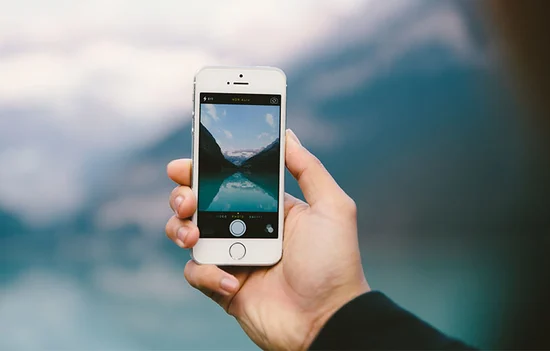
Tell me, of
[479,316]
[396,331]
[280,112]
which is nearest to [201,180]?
[280,112]

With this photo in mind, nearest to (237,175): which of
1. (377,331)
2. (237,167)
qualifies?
(237,167)

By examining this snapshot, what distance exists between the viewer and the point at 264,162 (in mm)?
1292

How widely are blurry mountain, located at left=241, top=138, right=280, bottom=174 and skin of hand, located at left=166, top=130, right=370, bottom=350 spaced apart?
0.03 metres

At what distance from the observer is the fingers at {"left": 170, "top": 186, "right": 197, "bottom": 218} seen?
1.24 meters

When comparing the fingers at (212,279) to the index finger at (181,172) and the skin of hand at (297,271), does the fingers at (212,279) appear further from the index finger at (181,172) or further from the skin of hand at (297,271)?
the index finger at (181,172)

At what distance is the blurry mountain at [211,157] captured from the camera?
4.22 feet

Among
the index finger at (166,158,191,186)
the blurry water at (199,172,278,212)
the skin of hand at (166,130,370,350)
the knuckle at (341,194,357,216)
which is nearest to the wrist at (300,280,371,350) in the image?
the skin of hand at (166,130,370,350)

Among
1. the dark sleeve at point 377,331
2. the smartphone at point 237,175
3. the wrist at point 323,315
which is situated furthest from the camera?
the smartphone at point 237,175

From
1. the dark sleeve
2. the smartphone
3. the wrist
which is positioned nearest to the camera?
the dark sleeve

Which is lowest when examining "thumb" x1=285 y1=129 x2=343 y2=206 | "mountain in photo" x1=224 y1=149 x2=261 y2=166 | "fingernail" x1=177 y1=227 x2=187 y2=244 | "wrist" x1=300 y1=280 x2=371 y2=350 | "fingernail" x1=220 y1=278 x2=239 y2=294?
"wrist" x1=300 y1=280 x2=371 y2=350

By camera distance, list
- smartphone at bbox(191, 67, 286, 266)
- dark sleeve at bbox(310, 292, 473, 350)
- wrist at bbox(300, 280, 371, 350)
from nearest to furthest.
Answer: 1. dark sleeve at bbox(310, 292, 473, 350)
2. wrist at bbox(300, 280, 371, 350)
3. smartphone at bbox(191, 67, 286, 266)

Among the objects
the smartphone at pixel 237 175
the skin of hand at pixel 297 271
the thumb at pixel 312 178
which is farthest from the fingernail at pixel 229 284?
the thumb at pixel 312 178

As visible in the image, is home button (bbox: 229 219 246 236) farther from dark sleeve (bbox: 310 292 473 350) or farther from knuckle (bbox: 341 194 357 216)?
dark sleeve (bbox: 310 292 473 350)

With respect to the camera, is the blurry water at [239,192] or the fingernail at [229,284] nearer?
the fingernail at [229,284]
